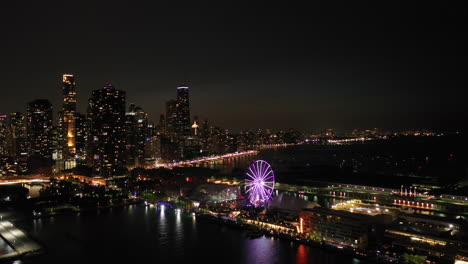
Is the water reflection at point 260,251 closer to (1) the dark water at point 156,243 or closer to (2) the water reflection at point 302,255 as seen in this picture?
(1) the dark water at point 156,243

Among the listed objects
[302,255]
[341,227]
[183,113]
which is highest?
[183,113]

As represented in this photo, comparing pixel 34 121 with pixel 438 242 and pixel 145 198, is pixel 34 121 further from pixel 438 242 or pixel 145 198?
pixel 438 242

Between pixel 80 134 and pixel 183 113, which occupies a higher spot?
pixel 183 113

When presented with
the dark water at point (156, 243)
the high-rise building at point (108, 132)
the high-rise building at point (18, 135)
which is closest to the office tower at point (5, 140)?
the high-rise building at point (18, 135)

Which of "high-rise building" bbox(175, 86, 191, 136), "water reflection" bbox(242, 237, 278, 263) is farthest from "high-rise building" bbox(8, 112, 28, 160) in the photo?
"water reflection" bbox(242, 237, 278, 263)

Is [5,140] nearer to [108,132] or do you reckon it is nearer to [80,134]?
[80,134]

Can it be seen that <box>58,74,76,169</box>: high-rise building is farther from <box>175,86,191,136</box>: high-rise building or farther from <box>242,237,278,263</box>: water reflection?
<box>242,237,278,263</box>: water reflection

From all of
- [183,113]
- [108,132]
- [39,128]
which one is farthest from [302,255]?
[183,113]

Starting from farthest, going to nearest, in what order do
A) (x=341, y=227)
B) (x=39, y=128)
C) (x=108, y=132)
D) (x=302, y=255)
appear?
(x=39, y=128), (x=108, y=132), (x=341, y=227), (x=302, y=255)
